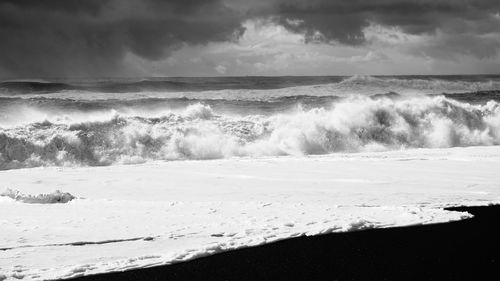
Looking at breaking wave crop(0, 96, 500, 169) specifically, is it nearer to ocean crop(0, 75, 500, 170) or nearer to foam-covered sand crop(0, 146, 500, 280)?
ocean crop(0, 75, 500, 170)

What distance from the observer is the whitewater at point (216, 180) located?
246 inches

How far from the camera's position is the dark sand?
511 cm

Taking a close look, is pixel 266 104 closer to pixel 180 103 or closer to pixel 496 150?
pixel 180 103

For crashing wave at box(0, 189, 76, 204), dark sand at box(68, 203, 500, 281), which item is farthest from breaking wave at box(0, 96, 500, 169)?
dark sand at box(68, 203, 500, 281)

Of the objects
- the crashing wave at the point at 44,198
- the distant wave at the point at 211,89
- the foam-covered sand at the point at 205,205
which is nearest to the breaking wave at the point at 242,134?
the foam-covered sand at the point at 205,205

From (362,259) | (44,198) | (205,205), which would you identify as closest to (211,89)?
(44,198)

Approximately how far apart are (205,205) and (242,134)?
31.3ft

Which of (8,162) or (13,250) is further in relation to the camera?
(8,162)

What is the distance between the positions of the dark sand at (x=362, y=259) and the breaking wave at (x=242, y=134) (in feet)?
31.5

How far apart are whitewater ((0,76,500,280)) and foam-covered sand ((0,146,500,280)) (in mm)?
21

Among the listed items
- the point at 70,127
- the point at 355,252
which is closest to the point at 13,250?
the point at 355,252

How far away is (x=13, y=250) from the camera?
584 centimetres

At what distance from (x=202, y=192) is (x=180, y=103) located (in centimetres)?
2377

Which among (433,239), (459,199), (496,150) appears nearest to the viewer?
(433,239)
